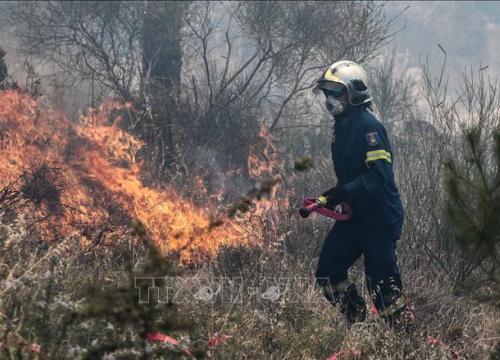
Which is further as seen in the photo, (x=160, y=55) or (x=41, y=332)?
(x=160, y=55)

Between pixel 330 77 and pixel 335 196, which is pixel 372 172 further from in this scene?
pixel 330 77

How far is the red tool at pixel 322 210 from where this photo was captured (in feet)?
13.0

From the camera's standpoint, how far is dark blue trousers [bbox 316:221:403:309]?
413cm

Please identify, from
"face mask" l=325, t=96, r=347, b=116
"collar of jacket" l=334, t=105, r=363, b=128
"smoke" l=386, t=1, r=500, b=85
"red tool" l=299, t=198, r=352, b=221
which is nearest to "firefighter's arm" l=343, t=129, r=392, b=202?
"red tool" l=299, t=198, r=352, b=221

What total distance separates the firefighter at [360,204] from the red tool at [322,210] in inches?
1.6

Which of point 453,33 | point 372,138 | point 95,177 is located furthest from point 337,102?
point 453,33

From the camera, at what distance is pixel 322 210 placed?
163 inches

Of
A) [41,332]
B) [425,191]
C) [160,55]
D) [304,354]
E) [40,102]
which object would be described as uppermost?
[160,55]

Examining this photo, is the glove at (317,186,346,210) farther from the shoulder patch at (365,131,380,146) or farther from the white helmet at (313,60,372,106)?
the white helmet at (313,60,372,106)

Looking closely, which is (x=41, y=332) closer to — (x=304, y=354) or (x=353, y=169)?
(x=304, y=354)

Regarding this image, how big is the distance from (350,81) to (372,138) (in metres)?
0.51

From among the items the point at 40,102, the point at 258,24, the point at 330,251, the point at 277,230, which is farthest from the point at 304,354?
the point at 258,24

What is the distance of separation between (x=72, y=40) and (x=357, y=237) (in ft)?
27.2

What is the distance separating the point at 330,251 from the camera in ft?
14.4
